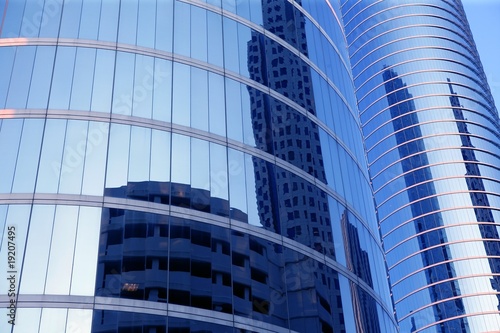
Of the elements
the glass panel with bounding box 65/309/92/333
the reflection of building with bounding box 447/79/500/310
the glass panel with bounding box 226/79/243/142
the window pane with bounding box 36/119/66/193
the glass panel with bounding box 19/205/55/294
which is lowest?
the glass panel with bounding box 65/309/92/333

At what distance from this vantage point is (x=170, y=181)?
97.6 feet

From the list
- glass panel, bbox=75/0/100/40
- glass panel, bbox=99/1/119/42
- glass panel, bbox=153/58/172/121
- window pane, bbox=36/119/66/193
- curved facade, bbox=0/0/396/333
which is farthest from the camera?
glass panel, bbox=99/1/119/42

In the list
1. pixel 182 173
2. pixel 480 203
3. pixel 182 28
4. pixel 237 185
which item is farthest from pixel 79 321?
pixel 480 203

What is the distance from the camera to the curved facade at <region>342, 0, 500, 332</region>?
126188 millimetres

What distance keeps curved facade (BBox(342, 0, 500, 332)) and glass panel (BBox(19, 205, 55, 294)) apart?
10796 cm

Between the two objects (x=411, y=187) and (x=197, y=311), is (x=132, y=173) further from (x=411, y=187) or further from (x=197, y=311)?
(x=411, y=187)

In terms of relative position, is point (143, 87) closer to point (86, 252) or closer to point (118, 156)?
point (118, 156)

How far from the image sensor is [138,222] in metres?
28.3

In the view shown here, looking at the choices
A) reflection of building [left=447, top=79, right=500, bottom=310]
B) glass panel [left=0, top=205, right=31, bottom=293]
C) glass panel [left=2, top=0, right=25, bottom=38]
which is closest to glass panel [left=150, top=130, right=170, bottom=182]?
glass panel [left=0, top=205, right=31, bottom=293]

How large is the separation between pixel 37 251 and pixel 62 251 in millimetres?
941

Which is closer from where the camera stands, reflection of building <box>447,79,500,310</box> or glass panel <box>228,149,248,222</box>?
glass panel <box>228,149,248,222</box>

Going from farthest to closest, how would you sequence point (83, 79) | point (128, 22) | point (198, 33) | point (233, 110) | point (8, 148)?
point (198, 33) < point (233, 110) < point (128, 22) < point (83, 79) < point (8, 148)

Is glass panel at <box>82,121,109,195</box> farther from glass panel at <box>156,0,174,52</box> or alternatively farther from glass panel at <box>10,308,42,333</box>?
glass panel at <box>156,0,174,52</box>

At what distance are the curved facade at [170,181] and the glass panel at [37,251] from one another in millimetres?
75
